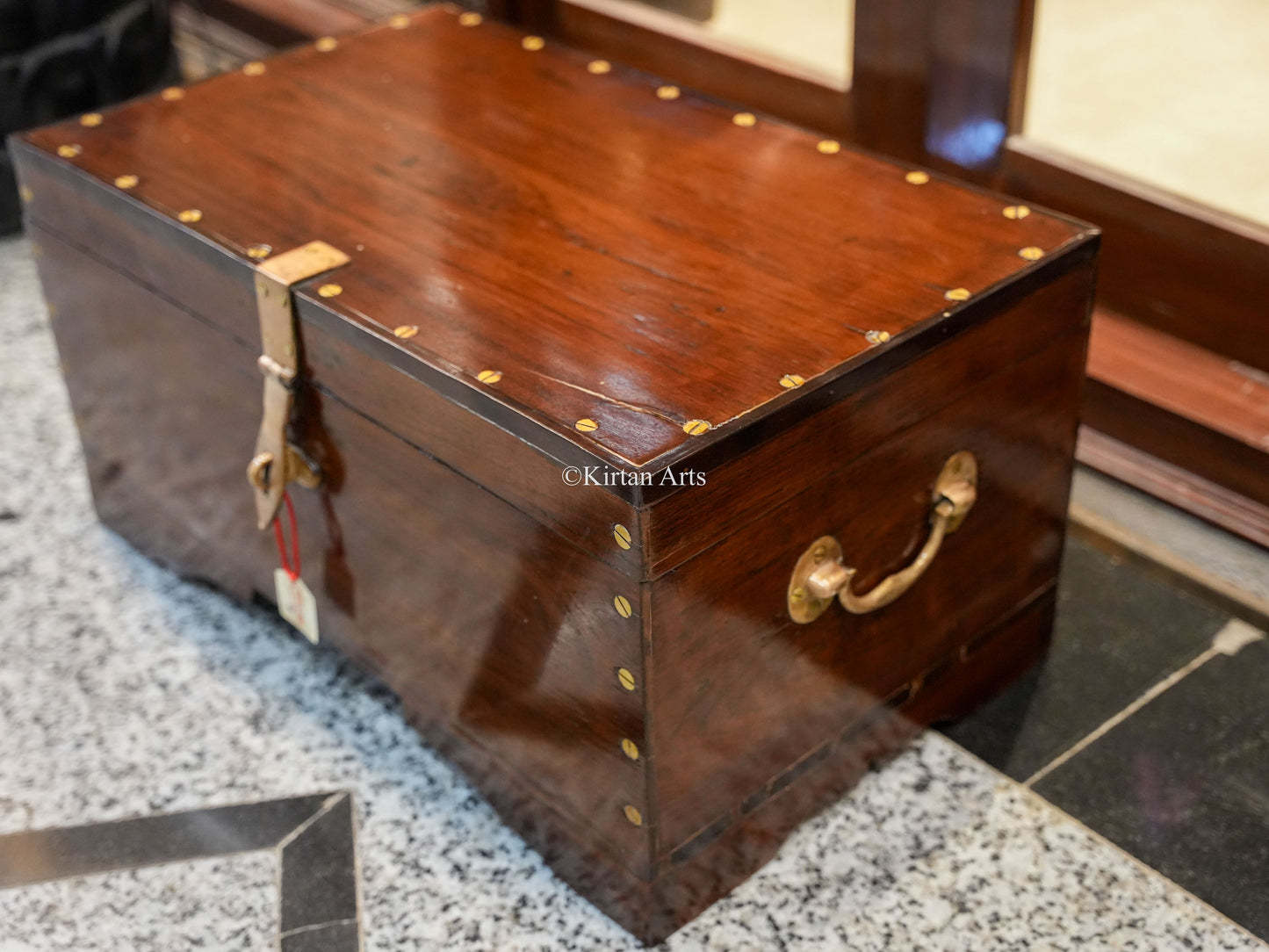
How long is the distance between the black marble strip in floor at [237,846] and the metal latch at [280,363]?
0.26m

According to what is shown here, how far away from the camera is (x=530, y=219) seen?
1.24 meters

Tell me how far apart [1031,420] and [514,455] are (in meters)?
0.45

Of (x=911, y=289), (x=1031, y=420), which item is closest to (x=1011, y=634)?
(x=1031, y=420)

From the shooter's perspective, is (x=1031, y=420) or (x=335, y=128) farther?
(x=335, y=128)

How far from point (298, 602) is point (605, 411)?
50 cm

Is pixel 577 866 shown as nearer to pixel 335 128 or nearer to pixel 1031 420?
pixel 1031 420

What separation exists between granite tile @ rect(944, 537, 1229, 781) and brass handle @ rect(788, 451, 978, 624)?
0.23 meters

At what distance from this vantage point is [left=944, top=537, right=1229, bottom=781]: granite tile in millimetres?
1333

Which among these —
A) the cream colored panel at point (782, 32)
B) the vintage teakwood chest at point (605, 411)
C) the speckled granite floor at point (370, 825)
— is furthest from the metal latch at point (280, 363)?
the cream colored panel at point (782, 32)

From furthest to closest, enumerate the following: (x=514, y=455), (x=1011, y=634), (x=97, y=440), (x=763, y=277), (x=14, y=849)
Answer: (x=97, y=440)
(x=1011, y=634)
(x=14, y=849)
(x=763, y=277)
(x=514, y=455)

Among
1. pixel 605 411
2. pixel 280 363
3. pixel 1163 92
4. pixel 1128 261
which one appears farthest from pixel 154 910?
pixel 1163 92

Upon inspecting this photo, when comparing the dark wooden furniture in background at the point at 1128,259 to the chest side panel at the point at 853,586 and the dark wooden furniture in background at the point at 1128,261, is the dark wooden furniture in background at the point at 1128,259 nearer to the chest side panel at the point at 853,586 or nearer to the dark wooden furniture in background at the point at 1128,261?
the dark wooden furniture in background at the point at 1128,261

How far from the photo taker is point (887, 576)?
3.85 feet

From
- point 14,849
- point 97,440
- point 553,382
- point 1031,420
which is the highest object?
point 553,382
